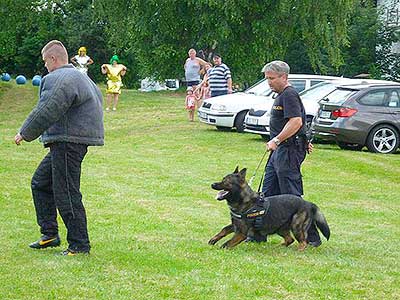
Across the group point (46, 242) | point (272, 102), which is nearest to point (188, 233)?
point (46, 242)

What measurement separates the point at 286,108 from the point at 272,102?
12.8 m

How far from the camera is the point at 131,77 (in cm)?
5259

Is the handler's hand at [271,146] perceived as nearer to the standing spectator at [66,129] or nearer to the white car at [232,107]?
the standing spectator at [66,129]

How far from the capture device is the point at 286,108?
30.3ft

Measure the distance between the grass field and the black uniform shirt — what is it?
1.31 m

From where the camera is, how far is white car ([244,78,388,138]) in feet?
70.1

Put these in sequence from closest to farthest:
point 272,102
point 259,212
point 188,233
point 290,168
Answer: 1. point 259,212
2. point 290,168
3. point 188,233
4. point 272,102

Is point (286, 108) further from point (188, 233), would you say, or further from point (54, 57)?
point (54, 57)

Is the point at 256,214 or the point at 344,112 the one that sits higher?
the point at 256,214

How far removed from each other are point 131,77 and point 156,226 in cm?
4234

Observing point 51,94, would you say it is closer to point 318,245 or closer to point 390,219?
point 318,245

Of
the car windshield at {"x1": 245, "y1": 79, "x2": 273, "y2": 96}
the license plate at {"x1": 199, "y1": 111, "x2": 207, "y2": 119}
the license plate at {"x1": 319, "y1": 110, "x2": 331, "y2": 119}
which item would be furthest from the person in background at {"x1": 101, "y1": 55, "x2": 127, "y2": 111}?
the license plate at {"x1": 319, "y1": 110, "x2": 331, "y2": 119}

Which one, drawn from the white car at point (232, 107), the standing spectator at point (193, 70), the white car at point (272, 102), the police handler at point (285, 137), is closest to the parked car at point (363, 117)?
the white car at point (272, 102)

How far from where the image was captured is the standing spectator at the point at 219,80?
24734 millimetres
